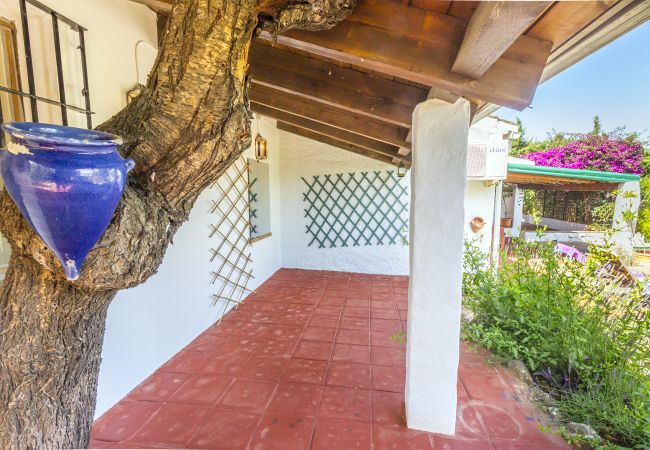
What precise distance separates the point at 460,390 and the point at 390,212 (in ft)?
10.1

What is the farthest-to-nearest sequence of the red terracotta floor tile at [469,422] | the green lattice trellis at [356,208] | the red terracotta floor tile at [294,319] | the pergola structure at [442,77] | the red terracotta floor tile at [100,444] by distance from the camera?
1. the green lattice trellis at [356,208]
2. the red terracotta floor tile at [294,319]
3. the red terracotta floor tile at [469,422]
4. the red terracotta floor tile at [100,444]
5. the pergola structure at [442,77]

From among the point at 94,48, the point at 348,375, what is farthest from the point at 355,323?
the point at 94,48

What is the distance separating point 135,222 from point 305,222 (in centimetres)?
417

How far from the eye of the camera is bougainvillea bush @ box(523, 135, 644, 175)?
27.9 ft

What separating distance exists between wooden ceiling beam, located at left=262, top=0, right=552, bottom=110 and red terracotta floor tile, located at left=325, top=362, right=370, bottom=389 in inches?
73.7

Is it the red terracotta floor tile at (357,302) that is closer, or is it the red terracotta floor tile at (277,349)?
the red terracotta floor tile at (277,349)

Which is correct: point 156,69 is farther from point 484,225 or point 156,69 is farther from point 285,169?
point 484,225

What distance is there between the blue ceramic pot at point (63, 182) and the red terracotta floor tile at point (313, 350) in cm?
199

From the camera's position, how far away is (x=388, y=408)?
1.82 m

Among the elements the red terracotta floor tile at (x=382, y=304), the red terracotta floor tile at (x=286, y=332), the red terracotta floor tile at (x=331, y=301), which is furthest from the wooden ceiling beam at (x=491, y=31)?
the red terracotta floor tile at (x=331, y=301)

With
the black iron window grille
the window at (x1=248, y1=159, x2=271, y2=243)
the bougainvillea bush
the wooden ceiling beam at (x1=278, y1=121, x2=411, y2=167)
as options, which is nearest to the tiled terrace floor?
the window at (x1=248, y1=159, x2=271, y2=243)

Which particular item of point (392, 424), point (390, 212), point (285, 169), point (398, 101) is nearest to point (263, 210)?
point (285, 169)

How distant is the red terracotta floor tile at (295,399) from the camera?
1.78m

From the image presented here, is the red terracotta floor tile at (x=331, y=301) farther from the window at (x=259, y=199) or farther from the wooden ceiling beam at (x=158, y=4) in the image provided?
the wooden ceiling beam at (x=158, y=4)
